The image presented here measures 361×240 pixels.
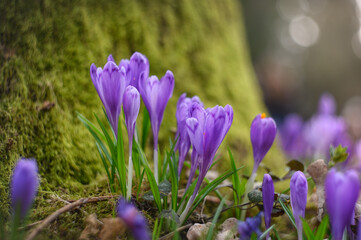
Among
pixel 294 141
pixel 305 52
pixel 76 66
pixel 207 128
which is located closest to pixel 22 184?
pixel 207 128

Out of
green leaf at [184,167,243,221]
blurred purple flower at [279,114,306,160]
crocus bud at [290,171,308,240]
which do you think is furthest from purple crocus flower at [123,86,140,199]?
blurred purple flower at [279,114,306,160]

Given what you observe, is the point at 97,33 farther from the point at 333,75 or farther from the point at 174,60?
the point at 333,75

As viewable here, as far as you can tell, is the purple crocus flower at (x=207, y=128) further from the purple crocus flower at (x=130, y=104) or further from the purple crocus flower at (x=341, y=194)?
the purple crocus flower at (x=341, y=194)

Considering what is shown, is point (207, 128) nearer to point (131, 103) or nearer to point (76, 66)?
point (131, 103)

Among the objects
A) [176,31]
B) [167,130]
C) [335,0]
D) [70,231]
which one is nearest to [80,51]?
[167,130]

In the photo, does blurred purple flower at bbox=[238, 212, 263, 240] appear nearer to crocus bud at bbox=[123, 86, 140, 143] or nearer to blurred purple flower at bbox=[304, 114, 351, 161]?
crocus bud at bbox=[123, 86, 140, 143]
